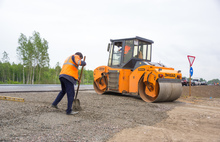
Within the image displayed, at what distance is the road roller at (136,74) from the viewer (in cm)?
771

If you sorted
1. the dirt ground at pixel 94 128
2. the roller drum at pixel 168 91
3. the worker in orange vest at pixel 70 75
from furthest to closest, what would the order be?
the roller drum at pixel 168 91 → the worker in orange vest at pixel 70 75 → the dirt ground at pixel 94 128

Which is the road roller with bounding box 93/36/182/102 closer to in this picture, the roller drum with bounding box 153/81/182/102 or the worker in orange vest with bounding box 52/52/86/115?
the roller drum with bounding box 153/81/182/102

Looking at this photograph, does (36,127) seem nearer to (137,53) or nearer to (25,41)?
(137,53)

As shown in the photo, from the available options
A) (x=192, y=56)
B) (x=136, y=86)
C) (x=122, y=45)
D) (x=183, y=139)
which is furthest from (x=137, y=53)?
(x=183, y=139)

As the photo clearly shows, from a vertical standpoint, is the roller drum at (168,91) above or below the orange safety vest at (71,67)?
below

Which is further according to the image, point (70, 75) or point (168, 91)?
point (168, 91)

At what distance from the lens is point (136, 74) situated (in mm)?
8406

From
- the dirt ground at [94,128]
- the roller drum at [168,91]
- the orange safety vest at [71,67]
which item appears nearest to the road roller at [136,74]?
the roller drum at [168,91]

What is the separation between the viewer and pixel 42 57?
3869cm

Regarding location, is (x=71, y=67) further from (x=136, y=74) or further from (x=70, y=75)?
(x=136, y=74)

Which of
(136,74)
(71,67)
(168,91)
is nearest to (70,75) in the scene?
(71,67)

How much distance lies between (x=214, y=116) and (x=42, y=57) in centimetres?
3724

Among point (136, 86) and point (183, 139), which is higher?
point (136, 86)

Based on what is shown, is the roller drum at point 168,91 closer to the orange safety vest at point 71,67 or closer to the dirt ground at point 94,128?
the dirt ground at point 94,128
